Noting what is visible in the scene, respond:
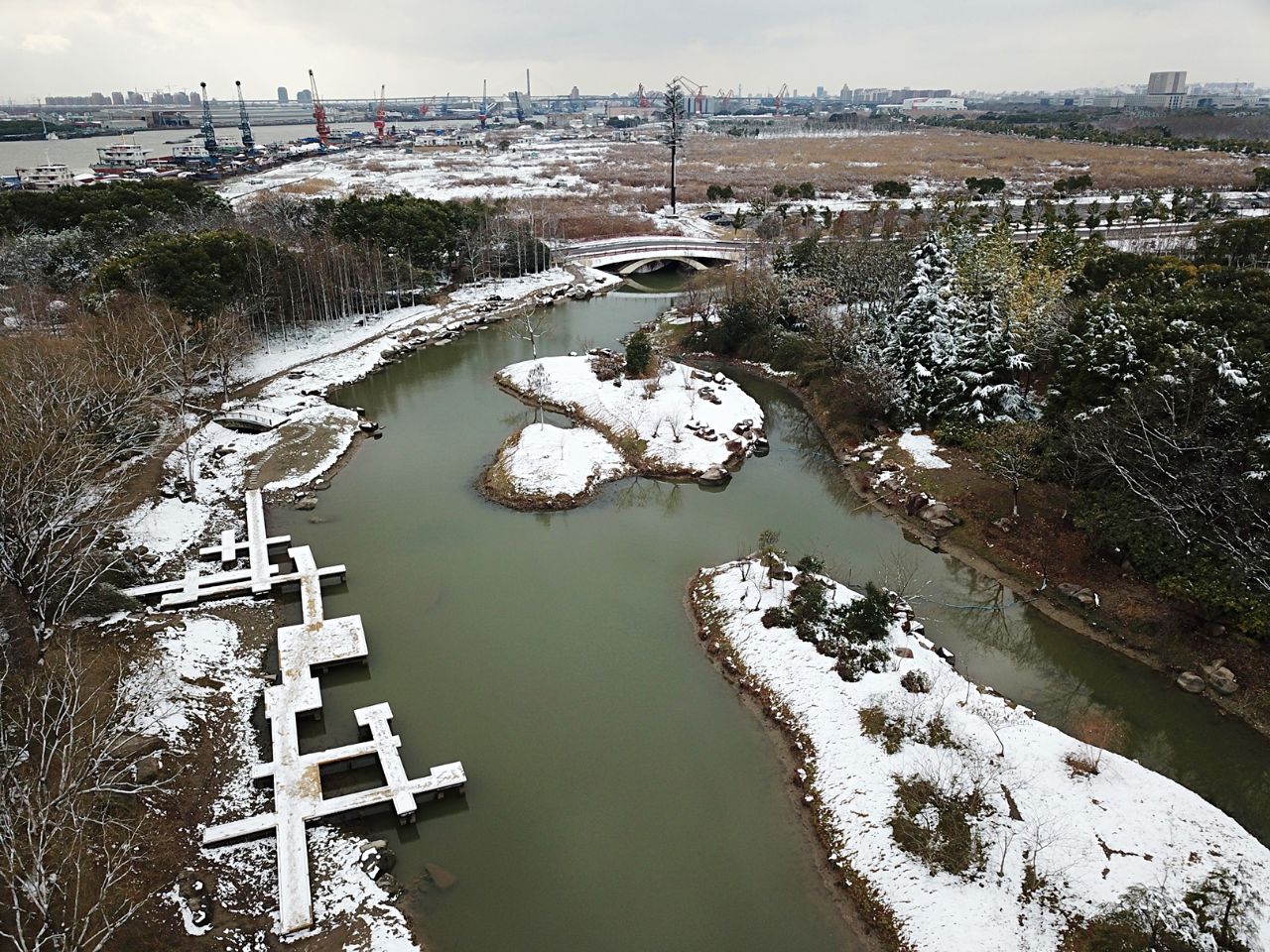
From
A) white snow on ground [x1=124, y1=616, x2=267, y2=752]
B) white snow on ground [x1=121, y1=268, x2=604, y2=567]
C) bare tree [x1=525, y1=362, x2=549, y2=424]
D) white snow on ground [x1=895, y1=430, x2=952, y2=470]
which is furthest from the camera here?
bare tree [x1=525, y1=362, x2=549, y2=424]

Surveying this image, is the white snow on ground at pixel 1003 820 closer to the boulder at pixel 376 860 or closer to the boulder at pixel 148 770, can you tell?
the boulder at pixel 376 860

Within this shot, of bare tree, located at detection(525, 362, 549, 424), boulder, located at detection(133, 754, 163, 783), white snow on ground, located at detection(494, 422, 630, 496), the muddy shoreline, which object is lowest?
the muddy shoreline

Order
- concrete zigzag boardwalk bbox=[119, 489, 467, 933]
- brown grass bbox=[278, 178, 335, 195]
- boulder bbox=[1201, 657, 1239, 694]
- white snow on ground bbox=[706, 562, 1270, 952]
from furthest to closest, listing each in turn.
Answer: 1. brown grass bbox=[278, 178, 335, 195]
2. boulder bbox=[1201, 657, 1239, 694]
3. concrete zigzag boardwalk bbox=[119, 489, 467, 933]
4. white snow on ground bbox=[706, 562, 1270, 952]

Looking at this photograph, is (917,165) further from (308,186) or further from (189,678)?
(189,678)

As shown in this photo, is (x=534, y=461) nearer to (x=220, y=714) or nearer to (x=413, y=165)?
(x=220, y=714)

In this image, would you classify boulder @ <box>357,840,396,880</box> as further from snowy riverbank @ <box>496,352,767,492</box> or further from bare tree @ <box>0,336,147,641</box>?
snowy riverbank @ <box>496,352,767,492</box>

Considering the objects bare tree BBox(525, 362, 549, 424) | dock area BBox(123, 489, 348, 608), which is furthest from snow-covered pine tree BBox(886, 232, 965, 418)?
dock area BBox(123, 489, 348, 608)

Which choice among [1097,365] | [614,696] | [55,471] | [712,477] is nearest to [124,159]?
[55,471]

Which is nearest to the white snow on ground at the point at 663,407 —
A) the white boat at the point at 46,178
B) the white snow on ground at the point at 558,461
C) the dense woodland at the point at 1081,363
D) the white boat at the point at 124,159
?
the white snow on ground at the point at 558,461
